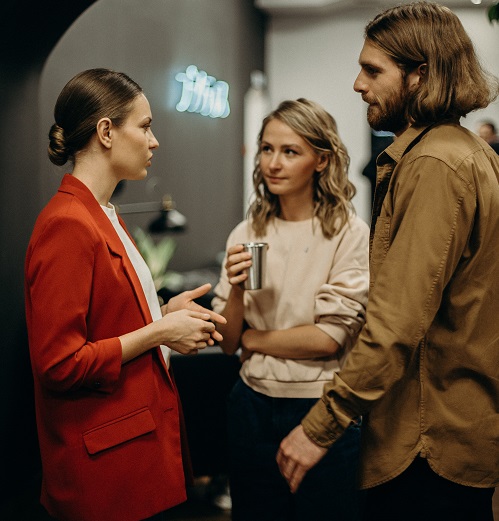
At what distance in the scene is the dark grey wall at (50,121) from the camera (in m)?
2.58

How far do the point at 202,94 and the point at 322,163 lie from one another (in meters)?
4.34

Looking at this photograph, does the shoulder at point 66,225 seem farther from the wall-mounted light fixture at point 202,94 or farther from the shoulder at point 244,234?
the wall-mounted light fixture at point 202,94

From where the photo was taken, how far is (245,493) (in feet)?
6.29

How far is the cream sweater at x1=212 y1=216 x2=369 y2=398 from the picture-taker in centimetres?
184

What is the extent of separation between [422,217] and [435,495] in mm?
591

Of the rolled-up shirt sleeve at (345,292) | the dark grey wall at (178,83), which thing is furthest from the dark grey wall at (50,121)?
the rolled-up shirt sleeve at (345,292)

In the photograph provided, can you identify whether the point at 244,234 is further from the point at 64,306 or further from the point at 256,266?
the point at 64,306

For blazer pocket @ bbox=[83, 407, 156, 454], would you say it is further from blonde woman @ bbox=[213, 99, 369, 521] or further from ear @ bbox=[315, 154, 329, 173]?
ear @ bbox=[315, 154, 329, 173]

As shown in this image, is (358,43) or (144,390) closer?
(144,390)

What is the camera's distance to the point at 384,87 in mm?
1452

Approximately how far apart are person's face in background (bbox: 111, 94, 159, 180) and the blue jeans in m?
0.74

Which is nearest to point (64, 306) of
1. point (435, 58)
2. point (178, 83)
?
point (435, 58)

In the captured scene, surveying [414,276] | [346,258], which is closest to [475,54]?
[414,276]

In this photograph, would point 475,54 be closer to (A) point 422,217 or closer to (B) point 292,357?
(A) point 422,217
